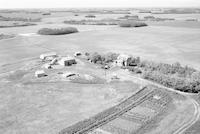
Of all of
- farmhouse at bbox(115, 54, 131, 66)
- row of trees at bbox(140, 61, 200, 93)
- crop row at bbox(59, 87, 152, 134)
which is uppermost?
farmhouse at bbox(115, 54, 131, 66)

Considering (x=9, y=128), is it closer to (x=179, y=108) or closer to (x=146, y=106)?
(x=146, y=106)

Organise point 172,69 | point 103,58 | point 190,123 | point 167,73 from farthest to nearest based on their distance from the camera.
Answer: point 103,58, point 172,69, point 167,73, point 190,123

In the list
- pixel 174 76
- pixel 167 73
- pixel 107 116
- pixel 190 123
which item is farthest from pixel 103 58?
pixel 190 123

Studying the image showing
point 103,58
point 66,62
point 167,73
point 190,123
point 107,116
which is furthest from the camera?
point 103,58

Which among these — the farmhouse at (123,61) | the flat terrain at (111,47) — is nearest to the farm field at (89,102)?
the flat terrain at (111,47)

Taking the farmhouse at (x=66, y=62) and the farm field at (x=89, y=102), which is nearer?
the farm field at (x=89, y=102)

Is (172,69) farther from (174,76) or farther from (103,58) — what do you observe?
(103,58)

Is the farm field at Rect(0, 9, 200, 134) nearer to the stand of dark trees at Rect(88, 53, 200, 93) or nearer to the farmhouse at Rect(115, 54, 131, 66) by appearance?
the stand of dark trees at Rect(88, 53, 200, 93)

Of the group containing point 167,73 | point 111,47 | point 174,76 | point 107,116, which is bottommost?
point 107,116

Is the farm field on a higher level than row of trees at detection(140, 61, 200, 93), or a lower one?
lower

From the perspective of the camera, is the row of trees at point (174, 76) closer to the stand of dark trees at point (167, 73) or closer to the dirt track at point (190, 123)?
the stand of dark trees at point (167, 73)

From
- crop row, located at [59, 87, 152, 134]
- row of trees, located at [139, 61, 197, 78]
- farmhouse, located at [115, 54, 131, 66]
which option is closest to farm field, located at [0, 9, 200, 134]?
crop row, located at [59, 87, 152, 134]
